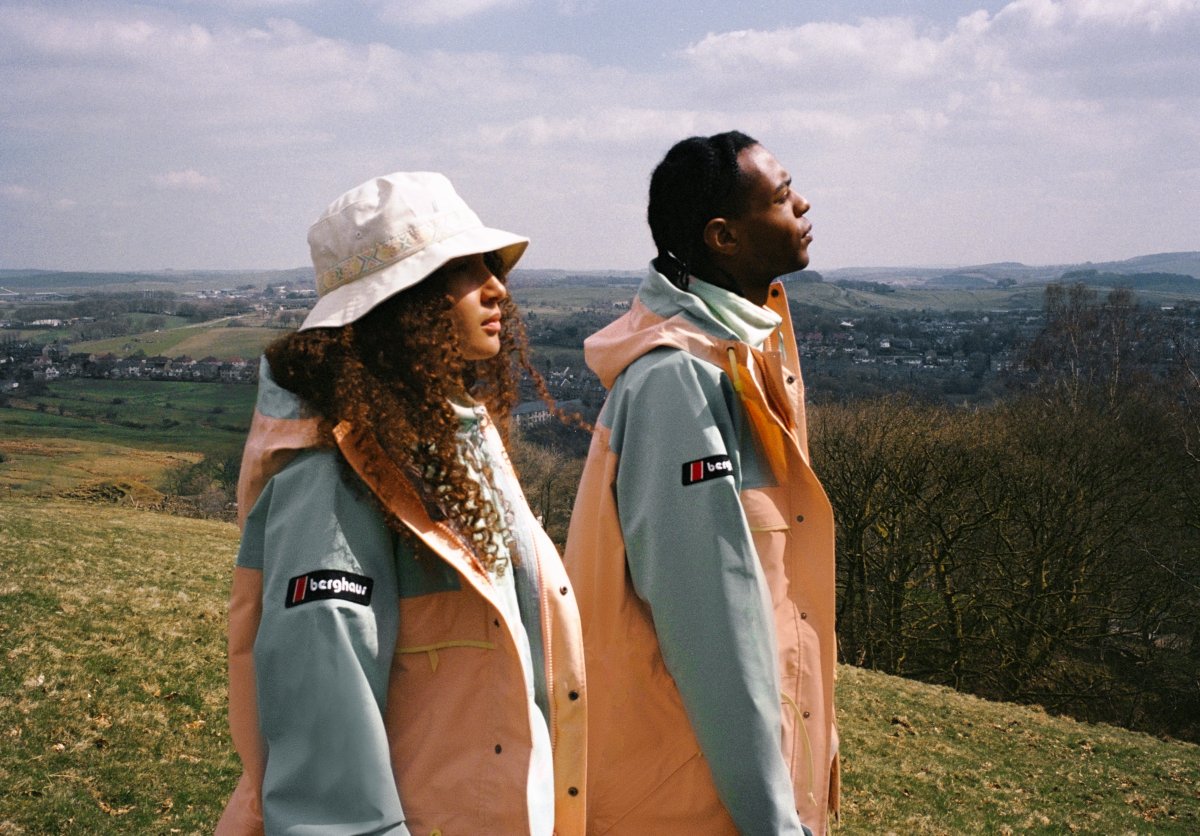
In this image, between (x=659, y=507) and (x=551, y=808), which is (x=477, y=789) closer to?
(x=551, y=808)

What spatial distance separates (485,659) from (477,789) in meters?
0.27

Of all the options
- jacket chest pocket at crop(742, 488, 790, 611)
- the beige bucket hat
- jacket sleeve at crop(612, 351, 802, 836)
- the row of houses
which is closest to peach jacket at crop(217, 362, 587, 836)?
the beige bucket hat

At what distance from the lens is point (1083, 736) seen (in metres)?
17.5

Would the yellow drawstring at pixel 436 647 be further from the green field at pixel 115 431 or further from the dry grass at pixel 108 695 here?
the green field at pixel 115 431

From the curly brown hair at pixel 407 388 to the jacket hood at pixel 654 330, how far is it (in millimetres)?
748

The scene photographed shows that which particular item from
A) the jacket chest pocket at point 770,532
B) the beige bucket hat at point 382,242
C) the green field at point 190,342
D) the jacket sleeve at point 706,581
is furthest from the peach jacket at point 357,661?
the green field at point 190,342

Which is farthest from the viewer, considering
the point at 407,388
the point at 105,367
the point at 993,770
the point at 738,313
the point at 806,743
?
the point at 105,367

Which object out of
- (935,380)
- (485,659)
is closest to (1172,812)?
(485,659)

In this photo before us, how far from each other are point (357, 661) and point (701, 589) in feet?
3.28

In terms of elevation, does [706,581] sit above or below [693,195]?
below

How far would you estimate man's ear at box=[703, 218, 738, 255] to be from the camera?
3.17 metres

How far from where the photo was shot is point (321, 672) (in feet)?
6.05

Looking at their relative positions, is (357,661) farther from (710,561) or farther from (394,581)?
(710,561)

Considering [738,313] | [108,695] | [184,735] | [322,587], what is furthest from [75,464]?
[322,587]
